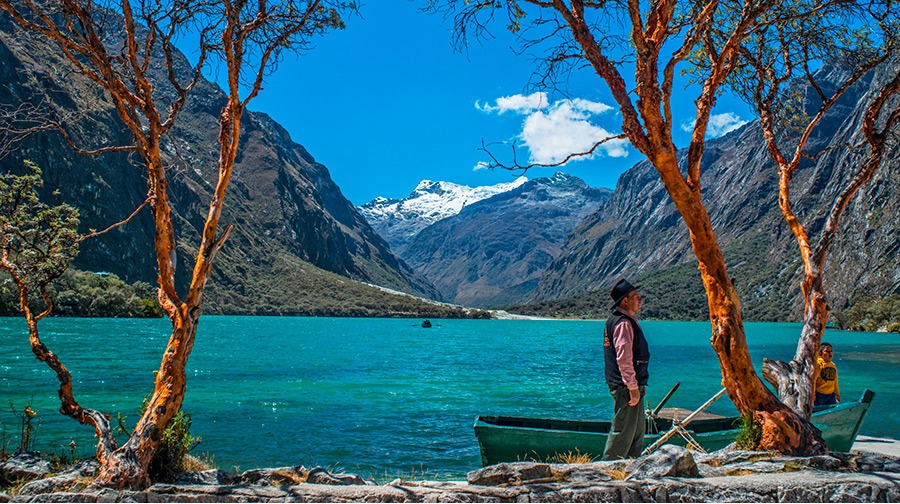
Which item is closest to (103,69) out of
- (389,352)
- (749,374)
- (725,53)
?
(725,53)

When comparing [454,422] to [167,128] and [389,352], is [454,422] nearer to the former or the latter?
[167,128]

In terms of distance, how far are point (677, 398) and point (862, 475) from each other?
24.7 metres

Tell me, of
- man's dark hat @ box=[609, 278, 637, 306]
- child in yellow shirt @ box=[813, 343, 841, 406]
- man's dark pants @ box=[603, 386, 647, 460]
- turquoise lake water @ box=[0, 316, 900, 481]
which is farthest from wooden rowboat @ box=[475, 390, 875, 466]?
man's dark hat @ box=[609, 278, 637, 306]

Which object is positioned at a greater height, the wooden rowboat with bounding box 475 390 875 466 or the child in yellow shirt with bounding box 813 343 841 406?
the child in yellow shirt with bounding box 813 343 841 406

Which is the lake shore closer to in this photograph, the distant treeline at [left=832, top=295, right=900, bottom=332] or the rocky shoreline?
the rocky shoreline

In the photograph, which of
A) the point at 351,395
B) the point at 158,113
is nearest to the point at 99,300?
the point at 351,395

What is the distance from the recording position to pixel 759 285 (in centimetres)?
18400

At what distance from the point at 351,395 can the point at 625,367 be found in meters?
23.6

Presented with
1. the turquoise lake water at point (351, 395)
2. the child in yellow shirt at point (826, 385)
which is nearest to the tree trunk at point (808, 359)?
the child in yellow shirt at point (826, 385)

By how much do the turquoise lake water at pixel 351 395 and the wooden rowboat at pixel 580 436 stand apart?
5.38 feet

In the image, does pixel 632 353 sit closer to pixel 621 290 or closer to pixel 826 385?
pixel 621 290

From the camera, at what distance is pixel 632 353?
7656 millimetres

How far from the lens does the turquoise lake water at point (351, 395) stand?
17.3m

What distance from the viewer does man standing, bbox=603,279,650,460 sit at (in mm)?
7637
